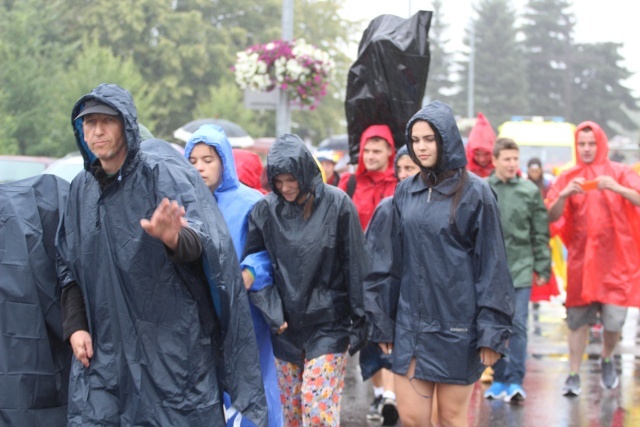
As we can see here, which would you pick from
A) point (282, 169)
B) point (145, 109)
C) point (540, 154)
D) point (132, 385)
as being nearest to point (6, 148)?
point (145, 109)

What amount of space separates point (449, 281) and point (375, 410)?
2.90 m

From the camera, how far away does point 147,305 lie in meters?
4.23

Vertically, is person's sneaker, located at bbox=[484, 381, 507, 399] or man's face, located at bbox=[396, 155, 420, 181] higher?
man's face, located at bbox=[396, 155, 420, 181]

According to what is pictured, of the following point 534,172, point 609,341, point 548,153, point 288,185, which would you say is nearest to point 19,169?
point 534,172

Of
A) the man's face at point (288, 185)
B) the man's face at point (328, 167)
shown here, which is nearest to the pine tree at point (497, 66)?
the man's face at point (328, 167)

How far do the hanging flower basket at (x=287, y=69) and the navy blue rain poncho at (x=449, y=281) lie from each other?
8.33m

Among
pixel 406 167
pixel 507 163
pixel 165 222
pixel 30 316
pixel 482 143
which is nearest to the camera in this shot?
pixel 165 222

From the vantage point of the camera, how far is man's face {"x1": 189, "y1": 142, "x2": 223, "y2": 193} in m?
5.90

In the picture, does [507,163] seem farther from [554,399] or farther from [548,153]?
[548,153]

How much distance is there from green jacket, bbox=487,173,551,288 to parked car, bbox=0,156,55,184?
7.74 meters

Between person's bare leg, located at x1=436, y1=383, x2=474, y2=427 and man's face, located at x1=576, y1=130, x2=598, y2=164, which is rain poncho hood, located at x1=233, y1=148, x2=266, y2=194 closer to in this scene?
person's bare leg, located at x1=436, y1=383, x2=474, y2=427

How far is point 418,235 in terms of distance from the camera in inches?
217

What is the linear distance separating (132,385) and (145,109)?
26.4 m

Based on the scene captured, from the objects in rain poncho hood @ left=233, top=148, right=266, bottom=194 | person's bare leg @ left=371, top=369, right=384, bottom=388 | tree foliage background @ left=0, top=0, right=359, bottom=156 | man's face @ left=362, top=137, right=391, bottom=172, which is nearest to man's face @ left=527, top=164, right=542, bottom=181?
man's face @ left=362, top=137, right=391, bottom=172
